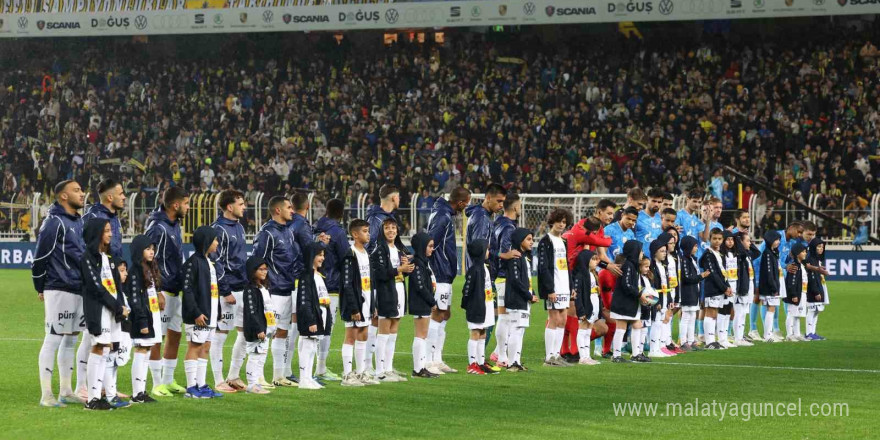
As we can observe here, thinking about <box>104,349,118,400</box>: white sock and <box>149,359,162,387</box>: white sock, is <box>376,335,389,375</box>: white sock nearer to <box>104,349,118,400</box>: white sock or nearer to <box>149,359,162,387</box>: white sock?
<box>149,359,162,387</box>: white sock

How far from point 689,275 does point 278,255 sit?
621 centimetres

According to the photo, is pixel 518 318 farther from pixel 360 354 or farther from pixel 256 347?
pixel 256 347

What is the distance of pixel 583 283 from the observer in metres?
14.4

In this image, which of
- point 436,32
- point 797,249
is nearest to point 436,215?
point 797,249

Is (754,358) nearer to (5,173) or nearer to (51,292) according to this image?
(51,292)

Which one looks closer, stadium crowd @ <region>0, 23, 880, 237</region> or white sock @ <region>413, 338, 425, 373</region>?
white sock @ <region>413, 338, 425, 373</region>

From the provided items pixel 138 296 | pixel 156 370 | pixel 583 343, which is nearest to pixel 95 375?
pixel 138 296

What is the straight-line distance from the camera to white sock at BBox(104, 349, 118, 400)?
10078 millimetres

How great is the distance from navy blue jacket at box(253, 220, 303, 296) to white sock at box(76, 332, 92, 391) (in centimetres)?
217

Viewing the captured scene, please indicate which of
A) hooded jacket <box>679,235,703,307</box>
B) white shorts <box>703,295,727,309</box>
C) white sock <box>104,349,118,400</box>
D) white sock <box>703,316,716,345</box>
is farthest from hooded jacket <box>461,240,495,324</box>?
white sock <box>703,316,716,345</box>

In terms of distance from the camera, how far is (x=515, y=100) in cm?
3753

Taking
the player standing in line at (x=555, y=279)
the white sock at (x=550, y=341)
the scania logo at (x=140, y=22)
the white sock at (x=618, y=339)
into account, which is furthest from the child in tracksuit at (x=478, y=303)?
the scania logo at (x=140, y=22)

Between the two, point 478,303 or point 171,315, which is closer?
point 171,315

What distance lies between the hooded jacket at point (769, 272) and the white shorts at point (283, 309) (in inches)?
319
